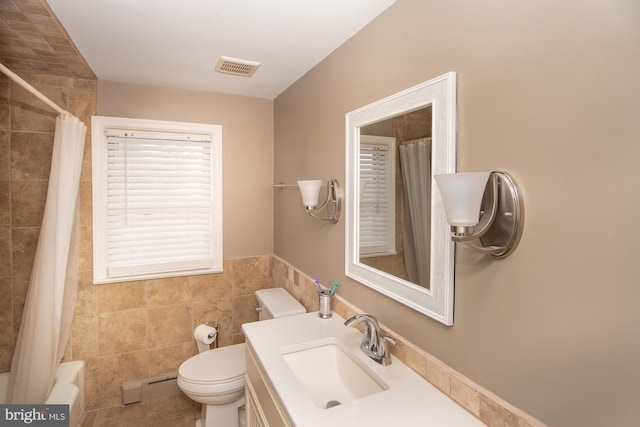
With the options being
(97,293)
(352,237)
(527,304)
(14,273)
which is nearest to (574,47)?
(527,304)

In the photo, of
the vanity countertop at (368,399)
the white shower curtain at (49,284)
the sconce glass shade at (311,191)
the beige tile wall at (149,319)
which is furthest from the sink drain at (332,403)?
the white shower curtain at (49,284)

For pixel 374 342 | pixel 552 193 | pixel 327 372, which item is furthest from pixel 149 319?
pixel 552 193

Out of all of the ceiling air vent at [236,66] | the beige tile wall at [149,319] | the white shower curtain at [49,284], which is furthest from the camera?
the beige tile wall at [149,319]

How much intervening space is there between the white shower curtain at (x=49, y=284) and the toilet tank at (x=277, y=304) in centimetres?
118

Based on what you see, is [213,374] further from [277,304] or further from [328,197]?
[328,197]

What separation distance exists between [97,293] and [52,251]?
0.56m

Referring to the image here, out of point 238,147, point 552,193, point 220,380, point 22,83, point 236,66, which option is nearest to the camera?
point 552,193

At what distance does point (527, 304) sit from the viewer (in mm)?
854

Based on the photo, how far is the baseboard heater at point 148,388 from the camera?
2.37m

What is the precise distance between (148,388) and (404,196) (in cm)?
236

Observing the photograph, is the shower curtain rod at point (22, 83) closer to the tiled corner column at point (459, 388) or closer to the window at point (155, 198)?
the window at point (155, 198)

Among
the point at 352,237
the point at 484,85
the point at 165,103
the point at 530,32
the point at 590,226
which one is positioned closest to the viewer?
the point at 590,226

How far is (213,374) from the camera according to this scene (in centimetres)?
198

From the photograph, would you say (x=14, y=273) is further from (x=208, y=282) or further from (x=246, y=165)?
(x=246, y=165)
